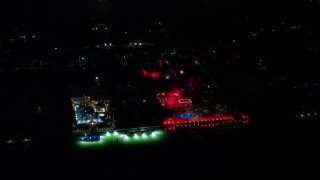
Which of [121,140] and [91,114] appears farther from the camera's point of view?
[91,114]

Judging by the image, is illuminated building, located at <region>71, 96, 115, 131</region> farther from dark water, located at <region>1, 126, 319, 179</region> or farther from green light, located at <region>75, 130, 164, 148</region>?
dark water, located at <region>1, 126, 319, 179</region>

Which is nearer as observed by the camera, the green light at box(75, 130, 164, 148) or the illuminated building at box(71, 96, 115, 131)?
the green light at box(75, 130, 164, 148)

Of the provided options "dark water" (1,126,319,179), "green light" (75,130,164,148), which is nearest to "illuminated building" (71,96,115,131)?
"green light" (75,130,164,148)

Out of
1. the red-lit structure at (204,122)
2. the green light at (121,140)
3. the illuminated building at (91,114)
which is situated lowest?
the green light at (121,140)

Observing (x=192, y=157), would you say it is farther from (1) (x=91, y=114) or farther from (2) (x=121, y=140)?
(1) (x=91, y=114)

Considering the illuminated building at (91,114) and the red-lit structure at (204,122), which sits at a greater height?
the illuminated building at (91,114)

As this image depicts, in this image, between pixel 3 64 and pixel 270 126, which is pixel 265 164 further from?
pixel 3 64

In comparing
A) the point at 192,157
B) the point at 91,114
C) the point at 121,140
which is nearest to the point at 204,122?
the point at 192,157

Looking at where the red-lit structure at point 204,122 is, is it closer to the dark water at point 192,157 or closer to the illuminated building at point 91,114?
the dark water at point 192,157

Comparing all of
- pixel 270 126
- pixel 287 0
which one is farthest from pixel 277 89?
pixel 287 0

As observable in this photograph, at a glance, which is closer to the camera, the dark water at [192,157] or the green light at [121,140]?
the dark water at [192,157]

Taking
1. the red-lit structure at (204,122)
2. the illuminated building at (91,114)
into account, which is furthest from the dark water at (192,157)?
the illuminated building at (91,114)
